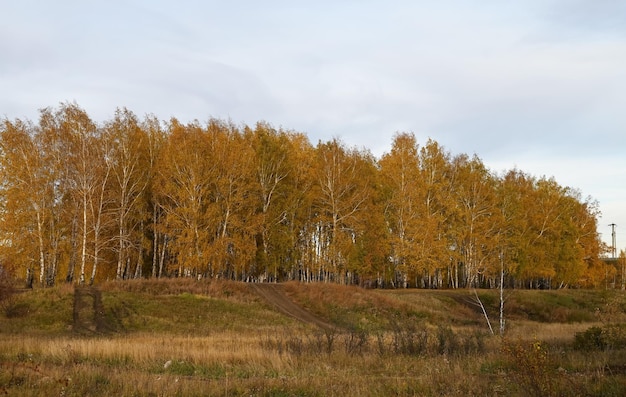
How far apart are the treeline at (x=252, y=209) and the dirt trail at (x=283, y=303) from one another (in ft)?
10.8

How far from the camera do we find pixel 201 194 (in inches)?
1515

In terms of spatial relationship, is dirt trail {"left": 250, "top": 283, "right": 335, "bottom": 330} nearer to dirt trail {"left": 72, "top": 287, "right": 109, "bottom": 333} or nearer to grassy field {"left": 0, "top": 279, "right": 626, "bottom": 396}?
grassy field {"left": 0, "top": 279, "right": 626, "bottom": 396}

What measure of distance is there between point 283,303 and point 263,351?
1880cm

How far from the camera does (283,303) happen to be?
35.4 meters

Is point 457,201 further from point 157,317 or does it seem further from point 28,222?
point 28,222

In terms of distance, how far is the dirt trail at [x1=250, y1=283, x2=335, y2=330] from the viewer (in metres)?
32.5

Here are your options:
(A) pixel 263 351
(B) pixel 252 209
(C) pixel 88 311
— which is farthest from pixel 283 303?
(A) pixel 263 351

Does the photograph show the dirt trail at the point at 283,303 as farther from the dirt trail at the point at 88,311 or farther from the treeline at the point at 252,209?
the dirt trail at the point at 88,311

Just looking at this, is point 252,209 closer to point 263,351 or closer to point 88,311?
point 88,311

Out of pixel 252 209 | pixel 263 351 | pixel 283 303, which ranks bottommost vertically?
pixel 283 303

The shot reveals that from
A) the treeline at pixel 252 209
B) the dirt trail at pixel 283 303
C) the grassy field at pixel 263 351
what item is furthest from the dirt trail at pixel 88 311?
the dirt trail at pixel 283 303

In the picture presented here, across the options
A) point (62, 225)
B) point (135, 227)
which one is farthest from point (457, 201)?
point (62, 225)

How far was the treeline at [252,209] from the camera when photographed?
37125 millimetres

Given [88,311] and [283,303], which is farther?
[283,303]
